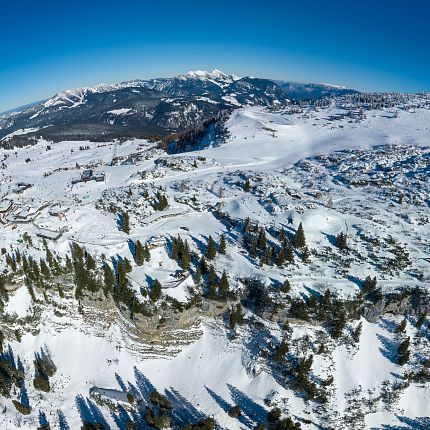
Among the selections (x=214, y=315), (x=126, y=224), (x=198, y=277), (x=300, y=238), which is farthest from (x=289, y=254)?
(x=126, y=224)

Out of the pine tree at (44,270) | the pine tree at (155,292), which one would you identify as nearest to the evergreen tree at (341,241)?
the pine tree at (155,292)

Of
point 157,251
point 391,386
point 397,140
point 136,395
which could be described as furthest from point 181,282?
point 397,140

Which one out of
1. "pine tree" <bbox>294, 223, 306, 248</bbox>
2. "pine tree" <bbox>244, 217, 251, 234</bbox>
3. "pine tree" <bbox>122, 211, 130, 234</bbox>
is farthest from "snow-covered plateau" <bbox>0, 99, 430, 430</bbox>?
"pine tree" <bbox>122, 211, 130, 234</bbox>

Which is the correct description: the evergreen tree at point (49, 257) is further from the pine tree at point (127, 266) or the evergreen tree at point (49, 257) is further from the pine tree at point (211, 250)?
the pine tree at point (211, 250)

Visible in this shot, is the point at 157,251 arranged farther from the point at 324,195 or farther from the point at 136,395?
the point at 324,195

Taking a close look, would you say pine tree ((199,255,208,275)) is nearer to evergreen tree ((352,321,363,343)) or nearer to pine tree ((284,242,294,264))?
pine tree ((284,242,294,264))

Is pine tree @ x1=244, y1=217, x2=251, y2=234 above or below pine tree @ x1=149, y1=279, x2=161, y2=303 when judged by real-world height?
above

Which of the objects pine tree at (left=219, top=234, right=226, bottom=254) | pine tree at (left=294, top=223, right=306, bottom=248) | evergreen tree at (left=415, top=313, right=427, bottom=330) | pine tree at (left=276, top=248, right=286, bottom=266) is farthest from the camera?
pine tree at (left=294, top=223, right=306, bottom=248)

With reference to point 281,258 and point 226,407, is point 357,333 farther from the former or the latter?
point 226,407
